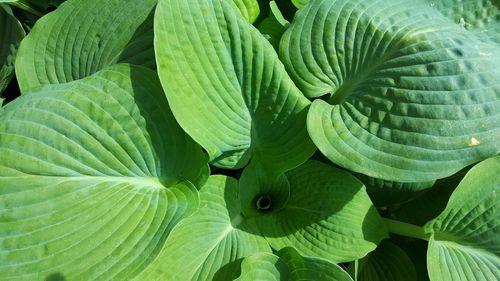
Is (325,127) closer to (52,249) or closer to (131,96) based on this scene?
(131,96)

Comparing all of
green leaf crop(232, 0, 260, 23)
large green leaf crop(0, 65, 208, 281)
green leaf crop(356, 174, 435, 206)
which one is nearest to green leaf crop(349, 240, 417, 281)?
green leaf crop(356, 174, 435, 206)

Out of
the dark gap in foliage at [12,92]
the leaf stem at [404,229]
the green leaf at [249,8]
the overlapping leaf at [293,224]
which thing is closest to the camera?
the overlapping leaf at [293,224]

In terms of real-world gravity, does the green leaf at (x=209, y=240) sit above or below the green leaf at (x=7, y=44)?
below

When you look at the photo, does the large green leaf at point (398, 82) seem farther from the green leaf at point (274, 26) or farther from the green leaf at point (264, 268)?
the green leaf at point (264, 268)

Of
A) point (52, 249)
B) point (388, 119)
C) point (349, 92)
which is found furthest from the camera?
point (349, 92)

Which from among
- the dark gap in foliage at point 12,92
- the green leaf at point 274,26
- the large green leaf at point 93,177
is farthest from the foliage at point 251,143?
the dark gap in foliage at point 12,92

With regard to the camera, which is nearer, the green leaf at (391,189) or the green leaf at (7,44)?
the green leaf at (391,189)

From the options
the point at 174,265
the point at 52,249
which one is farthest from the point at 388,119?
the point at 52,249

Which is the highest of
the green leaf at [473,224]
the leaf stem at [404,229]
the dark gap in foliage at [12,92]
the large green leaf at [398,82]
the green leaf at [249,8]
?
the green leaf at [249,8]
